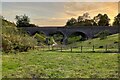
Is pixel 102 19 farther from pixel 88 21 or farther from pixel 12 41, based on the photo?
pixel 12 41

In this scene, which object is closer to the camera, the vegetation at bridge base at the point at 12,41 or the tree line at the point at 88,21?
the vegetation at bridge base at the point at 12,41

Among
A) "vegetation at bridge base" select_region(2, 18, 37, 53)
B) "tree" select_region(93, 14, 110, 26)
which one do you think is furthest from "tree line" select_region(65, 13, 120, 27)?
"vegetation at bridge base" select_region(2, 18, 37, 53)

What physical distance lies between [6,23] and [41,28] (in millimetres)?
41992

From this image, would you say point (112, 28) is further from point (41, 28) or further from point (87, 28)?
point (41, 28)

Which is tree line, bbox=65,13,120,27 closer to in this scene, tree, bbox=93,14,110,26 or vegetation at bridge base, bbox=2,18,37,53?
tree, bbox=93,14,110,26

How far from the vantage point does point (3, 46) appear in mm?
16406

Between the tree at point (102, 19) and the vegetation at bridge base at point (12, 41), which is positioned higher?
the tree at point (102, 19)

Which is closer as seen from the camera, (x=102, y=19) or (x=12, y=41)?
(x=12, y=41)

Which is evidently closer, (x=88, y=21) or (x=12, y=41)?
(x=12, y=41)

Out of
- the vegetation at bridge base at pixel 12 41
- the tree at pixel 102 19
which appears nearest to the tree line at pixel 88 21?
the tree at pixel 102 19

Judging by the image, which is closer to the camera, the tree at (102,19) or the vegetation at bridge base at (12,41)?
→ the vegetation at bridge base at (12,41)

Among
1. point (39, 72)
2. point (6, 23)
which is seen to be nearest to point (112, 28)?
point (6, 23)

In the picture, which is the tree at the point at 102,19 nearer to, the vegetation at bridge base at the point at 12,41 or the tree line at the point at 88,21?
the tree line at the point at 88,21

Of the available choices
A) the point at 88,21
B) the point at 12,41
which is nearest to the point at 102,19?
the point at 88,21
